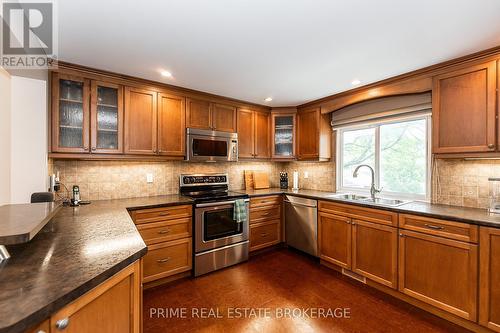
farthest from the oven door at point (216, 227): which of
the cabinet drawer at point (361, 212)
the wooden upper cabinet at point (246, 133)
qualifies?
the cabinet drawer at point (361, 212)

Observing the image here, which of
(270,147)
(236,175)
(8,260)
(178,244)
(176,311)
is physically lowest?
(176,311)

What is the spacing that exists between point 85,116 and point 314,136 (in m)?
2.99

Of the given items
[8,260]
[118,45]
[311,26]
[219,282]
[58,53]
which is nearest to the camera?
[8,260]

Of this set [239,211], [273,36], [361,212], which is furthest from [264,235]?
[273,36]

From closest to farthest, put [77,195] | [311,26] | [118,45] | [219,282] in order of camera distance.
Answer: [311,26], [118,45], [77,195], [219,282]

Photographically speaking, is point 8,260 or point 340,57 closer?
point 8,260

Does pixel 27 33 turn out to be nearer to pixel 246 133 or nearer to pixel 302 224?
pixel 246 133

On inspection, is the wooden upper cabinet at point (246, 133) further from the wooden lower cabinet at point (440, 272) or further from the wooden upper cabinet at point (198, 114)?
the wooden lower cabinet at point (440, 272)

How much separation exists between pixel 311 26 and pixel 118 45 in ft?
5.16

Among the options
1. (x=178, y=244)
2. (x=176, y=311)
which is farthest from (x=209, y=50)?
(x=176, y=311)

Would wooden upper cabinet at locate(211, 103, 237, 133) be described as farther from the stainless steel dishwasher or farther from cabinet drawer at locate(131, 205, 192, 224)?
the stainless steel dishwasher

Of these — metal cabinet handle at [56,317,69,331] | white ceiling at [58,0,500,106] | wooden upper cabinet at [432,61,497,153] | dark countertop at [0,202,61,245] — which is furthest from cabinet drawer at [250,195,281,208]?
metal cabinet handle at [56,317,69,331]

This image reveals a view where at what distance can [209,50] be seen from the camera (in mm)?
1995

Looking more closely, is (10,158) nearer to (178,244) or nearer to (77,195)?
(77,195)
